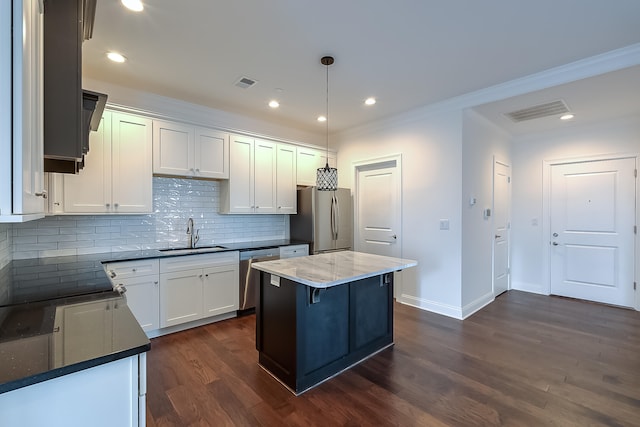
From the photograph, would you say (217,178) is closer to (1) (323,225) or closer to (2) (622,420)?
(1) (323,225)

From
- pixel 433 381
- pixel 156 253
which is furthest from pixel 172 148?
pixel 433 381

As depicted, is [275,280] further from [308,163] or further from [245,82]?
[308,163]

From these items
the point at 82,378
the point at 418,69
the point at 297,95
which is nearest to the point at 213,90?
the point at 297,95

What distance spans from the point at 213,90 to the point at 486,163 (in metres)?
3.81

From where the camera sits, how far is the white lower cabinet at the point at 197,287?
3.17m

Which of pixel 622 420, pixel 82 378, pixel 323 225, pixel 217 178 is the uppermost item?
pixel 217 178

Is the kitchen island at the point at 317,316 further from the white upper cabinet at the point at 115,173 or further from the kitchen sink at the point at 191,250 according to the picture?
the white upper cabinet at the point at 115,173

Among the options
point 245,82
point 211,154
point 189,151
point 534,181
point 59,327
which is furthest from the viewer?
point 534,181

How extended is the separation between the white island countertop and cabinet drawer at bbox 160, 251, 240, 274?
1.15m

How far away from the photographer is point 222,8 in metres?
2.06

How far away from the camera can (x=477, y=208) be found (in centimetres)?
402

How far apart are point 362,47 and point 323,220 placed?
247 cm

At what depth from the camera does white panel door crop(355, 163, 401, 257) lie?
14.5ft

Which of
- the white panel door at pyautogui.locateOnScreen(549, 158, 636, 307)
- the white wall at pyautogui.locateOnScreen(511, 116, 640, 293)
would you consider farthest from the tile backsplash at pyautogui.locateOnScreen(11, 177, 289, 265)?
the white panel door at pyautogui.locateOnScreen(549, 158, 636, 307)
